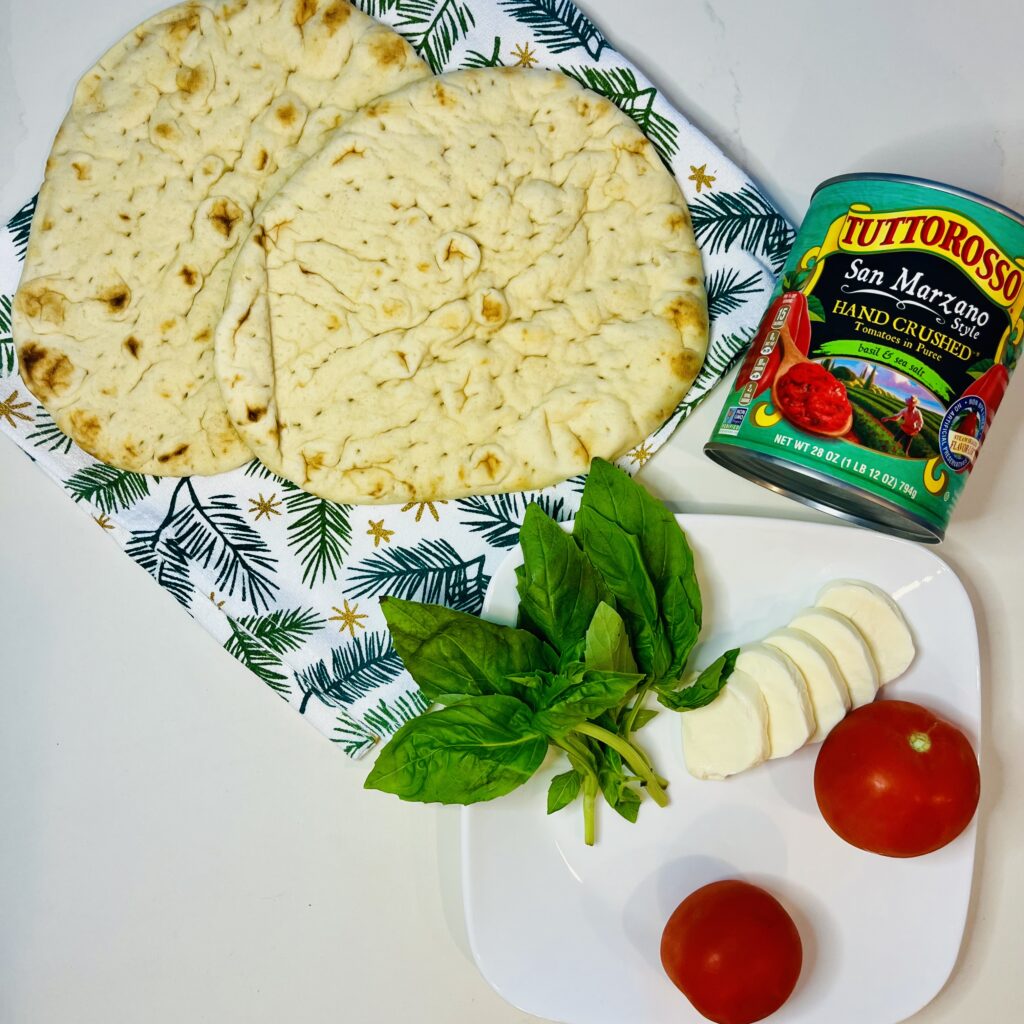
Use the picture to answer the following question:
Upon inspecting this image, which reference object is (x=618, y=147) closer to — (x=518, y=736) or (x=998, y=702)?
(x=518, y=736)

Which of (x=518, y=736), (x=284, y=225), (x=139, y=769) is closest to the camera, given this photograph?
(x=518, y=736)

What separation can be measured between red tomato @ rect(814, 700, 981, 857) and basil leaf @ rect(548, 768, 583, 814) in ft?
1.11

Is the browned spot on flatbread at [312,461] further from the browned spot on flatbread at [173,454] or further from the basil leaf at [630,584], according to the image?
the basil leaf at [630,584]

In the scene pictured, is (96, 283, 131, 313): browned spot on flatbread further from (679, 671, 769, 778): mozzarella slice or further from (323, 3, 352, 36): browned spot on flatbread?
(679, 671, 769, 778): mozzarella slice

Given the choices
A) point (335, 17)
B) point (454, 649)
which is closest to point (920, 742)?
point (454, 649)

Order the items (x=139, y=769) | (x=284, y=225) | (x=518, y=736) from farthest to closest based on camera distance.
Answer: (x=139, y=769) → (x=284, y=225) → (x=518, y=736)

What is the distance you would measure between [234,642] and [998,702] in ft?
3.84

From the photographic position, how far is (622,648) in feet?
4.07

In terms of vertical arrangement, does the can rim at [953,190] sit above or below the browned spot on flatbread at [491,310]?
above

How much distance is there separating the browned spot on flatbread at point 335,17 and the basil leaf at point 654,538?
749mm

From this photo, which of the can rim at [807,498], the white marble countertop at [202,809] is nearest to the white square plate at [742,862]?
the can rim at [807,498]

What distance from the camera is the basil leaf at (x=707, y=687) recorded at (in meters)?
1.25

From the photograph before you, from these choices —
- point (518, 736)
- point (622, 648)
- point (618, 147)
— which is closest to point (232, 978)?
point (518, 736)

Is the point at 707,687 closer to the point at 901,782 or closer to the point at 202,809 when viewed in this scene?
the point at 901,782
